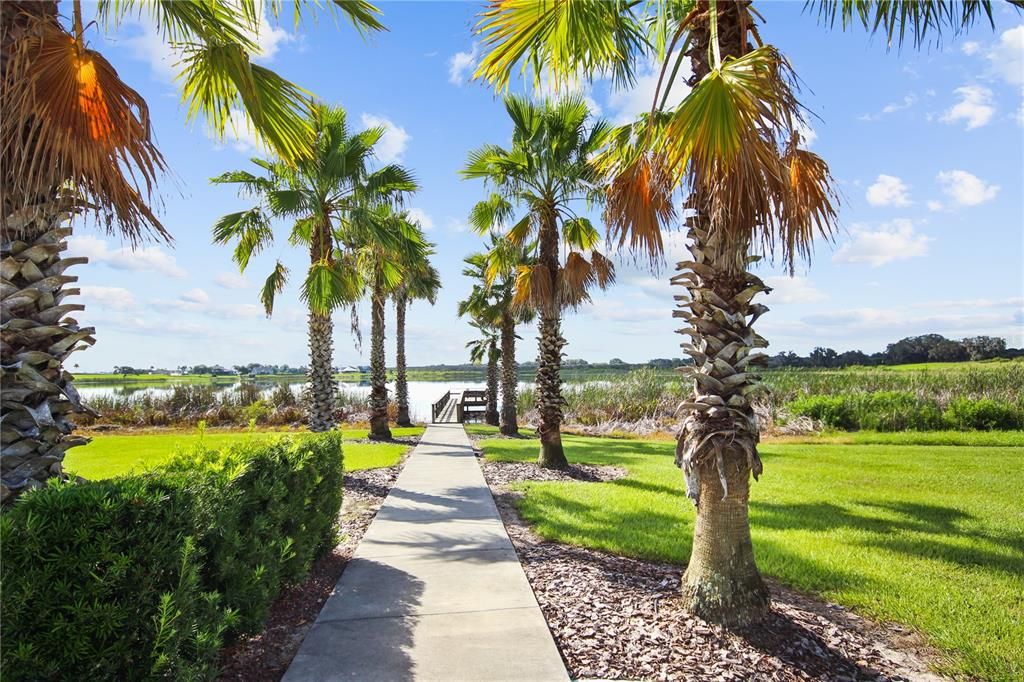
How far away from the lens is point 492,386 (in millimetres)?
22469

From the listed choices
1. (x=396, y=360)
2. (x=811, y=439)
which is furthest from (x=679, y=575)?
(x=396, y=360)

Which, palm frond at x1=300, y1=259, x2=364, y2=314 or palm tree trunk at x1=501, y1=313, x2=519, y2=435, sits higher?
palm frond at x1=300, y1=259, x2=364, y2=314

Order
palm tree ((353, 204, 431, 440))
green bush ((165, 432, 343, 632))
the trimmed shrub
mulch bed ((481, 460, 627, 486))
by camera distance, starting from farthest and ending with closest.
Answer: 1. palm tree ((353, 204, 431, 440))
2. mulch bed ((481, 460, 627, 486))
3. green bush ((165, 432, 343, 632))
4. the trimmed shrub

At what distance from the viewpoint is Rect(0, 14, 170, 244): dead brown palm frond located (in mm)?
3348

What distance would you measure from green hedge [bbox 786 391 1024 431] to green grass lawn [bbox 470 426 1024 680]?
3671 millimetres

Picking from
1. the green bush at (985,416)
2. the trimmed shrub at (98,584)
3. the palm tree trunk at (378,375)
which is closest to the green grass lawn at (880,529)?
the green bush at (985,416)

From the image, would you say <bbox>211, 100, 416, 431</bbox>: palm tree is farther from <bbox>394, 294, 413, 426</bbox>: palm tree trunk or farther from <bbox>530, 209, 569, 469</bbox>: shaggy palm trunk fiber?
<bbox>394, 294, 413, 426</bbox>: palm tree trunk

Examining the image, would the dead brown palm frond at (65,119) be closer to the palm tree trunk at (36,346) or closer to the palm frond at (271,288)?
the palm tree trunk at (36,346)

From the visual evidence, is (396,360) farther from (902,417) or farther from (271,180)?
(902,417)

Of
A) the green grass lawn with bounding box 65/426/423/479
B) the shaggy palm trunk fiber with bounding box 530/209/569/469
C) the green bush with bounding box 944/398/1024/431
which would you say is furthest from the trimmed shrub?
the green bush with bounding box 944/398/1024/431

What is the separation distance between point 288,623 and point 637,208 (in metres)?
4.52

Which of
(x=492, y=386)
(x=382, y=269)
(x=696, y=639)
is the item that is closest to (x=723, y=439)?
(x=696, y=639)

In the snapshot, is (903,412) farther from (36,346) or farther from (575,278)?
(36,346)

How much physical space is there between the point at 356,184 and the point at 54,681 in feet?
31.0
